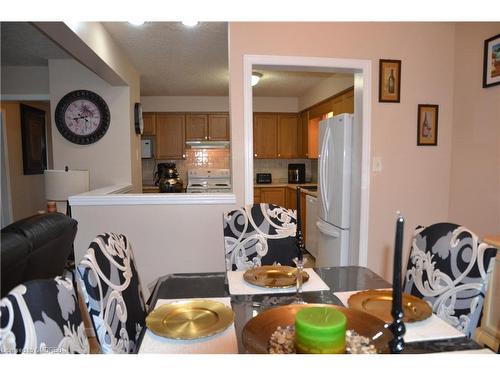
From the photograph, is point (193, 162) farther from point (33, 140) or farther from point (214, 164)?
point (33, 140)

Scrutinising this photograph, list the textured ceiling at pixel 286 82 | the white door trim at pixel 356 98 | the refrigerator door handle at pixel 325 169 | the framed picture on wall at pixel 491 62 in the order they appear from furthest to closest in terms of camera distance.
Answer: the textured ceiling at pixel 286 82 < the refrigerator door handle at pixel 325 169 < the white door trim at pixel 356 98 < the framed picture on wall at pixel 491 62

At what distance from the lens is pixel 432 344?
0.91m

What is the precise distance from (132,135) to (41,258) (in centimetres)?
263

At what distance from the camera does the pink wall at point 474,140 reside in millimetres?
2361

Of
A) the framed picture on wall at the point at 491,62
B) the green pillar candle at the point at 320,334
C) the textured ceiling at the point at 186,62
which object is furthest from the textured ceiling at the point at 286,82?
the green pillar candle at the point at 320,334

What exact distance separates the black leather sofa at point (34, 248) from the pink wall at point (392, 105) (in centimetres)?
123

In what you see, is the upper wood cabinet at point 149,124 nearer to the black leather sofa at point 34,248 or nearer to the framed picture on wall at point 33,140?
the framed picture on wall at point 33,140

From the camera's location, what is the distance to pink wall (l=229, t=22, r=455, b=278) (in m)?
2.49

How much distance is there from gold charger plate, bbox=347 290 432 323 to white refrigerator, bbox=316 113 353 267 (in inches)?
66.8

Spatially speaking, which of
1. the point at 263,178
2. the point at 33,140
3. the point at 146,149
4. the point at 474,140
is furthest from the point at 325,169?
the point at 33,140
